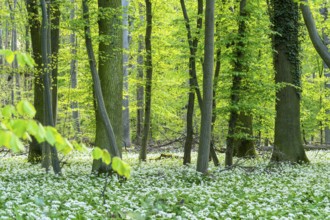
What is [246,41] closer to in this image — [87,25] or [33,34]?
[87,25]

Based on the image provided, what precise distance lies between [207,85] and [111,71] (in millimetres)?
2781

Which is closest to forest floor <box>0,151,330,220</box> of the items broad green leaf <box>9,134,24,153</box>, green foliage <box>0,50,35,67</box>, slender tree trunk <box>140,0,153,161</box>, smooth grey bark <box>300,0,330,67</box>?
green foliage <box>0,50,35,67</box>

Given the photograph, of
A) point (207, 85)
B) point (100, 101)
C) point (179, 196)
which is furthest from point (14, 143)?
point (207, 85)

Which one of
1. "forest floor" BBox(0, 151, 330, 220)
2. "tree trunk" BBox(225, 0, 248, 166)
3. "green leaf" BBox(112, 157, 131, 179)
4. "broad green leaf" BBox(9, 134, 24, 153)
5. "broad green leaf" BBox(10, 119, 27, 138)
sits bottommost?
"forest floor" BBox(0, 151, 330, 220)

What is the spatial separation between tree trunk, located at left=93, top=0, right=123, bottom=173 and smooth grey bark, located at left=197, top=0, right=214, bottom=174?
7.56ft

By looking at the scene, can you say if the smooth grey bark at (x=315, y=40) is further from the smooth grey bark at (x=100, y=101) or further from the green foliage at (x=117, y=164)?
the green foliage at (x=117, y=164)

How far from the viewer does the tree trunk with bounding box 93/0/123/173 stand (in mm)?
11512

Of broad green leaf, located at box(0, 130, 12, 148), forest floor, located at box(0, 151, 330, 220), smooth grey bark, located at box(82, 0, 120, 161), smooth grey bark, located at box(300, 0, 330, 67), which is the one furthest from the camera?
smooth grey bark, located at box(300, 0, 330, 67)

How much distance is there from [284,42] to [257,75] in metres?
1.88

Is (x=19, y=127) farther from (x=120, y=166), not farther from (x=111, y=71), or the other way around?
(x=111, y=71)

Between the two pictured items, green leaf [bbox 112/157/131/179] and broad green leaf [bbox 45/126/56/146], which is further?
green leaf [bbox 112/157/131/179]

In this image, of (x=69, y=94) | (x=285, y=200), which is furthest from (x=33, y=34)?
(x=285, y=200)

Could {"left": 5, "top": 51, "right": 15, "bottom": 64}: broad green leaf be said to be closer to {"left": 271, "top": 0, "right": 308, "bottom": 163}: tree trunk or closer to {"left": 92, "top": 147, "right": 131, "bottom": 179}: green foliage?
{"left": 92, "top": 147, "right": 131, "bottom": 179}: green foliage

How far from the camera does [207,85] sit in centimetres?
1087
